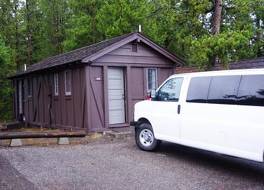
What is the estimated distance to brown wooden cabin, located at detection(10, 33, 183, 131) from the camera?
15312mm

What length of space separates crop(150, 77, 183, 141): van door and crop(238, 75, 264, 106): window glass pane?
2.03m

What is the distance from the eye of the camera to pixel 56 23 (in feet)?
112

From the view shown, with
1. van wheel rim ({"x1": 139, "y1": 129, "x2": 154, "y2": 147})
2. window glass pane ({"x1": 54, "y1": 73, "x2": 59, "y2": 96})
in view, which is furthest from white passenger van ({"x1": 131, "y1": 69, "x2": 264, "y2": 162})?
window glass pane ({"x1": 54, "y1": 73, "x2": 59, "y2": 96})

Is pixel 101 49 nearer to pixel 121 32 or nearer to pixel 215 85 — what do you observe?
pixel 215 85

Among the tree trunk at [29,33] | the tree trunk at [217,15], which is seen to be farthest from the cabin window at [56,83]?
the tree trunk at [29,33]

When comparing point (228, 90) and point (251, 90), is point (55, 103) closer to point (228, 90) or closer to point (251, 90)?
point (228, 90)

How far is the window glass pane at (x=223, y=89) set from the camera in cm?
862

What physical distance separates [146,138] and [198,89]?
2.55m

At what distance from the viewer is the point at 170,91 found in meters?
10.6

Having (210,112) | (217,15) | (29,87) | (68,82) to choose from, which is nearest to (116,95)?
(68,82)

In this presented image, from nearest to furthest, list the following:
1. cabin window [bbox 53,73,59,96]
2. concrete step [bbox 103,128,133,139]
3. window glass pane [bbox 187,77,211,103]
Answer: window glass pane [bbox 187,77,211,103], concrete step [bbox 103,128,133,139], cabin window [bbox 53,73,59,96]

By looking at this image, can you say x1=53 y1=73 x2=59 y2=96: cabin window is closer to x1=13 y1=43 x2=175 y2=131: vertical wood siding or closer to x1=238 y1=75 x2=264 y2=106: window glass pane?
x1=13 y1=43 x2=175 y2=131: vertical wood siding

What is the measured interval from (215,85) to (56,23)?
88.2 feet

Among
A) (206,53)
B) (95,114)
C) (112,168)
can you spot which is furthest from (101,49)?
(112,168)
